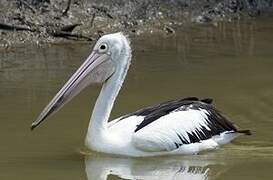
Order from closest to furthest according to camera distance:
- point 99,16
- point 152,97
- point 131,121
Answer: point 131,121, point 152,97, point 99,16

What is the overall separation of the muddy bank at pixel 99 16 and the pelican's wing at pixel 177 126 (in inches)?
207

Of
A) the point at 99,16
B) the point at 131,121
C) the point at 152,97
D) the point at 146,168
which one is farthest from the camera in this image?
the point at 99,16

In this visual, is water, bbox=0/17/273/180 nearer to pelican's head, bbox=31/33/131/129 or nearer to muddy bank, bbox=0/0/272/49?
muddy bank, bbox=0/0/272/49

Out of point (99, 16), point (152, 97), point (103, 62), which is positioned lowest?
point (152, 97)

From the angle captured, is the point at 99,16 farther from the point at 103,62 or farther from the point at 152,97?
the point at 103,62

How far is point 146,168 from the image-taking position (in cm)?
664

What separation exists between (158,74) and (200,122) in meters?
3.21

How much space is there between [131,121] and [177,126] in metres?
0.38

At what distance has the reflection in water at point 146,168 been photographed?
6.39 meters

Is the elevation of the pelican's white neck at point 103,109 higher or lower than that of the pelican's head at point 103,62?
lower

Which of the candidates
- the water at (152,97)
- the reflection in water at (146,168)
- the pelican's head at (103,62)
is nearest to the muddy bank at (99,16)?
the water at (152,97)

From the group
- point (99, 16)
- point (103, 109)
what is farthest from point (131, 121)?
point (99, 16)

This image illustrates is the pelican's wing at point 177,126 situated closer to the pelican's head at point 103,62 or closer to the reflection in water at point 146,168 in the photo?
the reflection in water at point 146,168

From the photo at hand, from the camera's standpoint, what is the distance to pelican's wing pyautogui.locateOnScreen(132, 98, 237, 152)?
6.84m
